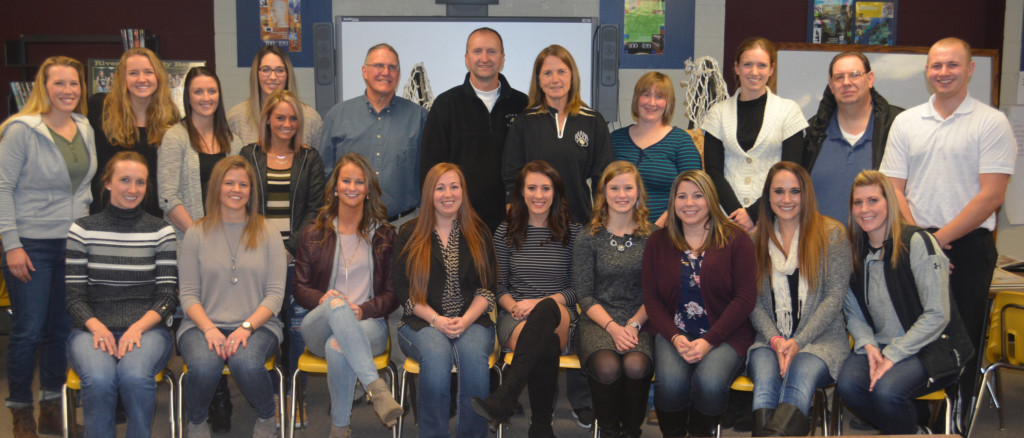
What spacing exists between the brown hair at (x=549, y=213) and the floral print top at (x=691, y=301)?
0.52m

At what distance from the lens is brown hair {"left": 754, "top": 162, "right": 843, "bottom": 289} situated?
Result: 2.73m

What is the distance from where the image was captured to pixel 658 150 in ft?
10.7

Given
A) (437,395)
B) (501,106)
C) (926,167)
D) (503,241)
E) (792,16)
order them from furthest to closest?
(792,16)
(501,106)
(503,241)
(926,167)
(437,395)

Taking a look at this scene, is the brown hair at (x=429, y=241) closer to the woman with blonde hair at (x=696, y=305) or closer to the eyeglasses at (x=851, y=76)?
the woman with blonde hair at (x=696, y=305)

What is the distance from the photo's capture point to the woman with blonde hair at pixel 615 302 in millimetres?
2729

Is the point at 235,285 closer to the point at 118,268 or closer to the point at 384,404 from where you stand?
the point at 118,268

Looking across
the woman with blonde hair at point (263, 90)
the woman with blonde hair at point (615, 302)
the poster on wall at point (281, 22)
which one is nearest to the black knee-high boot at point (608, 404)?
the woman with blonde hair at point (615, 302)

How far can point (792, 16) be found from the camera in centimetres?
566

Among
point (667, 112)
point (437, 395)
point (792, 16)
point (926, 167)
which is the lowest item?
point (437, 395)

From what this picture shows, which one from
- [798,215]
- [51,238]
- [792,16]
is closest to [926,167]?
[798,215]

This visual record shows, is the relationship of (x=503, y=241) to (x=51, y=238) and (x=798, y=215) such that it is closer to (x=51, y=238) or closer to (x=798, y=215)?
(x=798, y=215)

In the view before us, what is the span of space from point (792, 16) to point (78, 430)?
5.17 metres

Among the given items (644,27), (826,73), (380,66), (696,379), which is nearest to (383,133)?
(380,66)

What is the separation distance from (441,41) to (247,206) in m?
2.68
